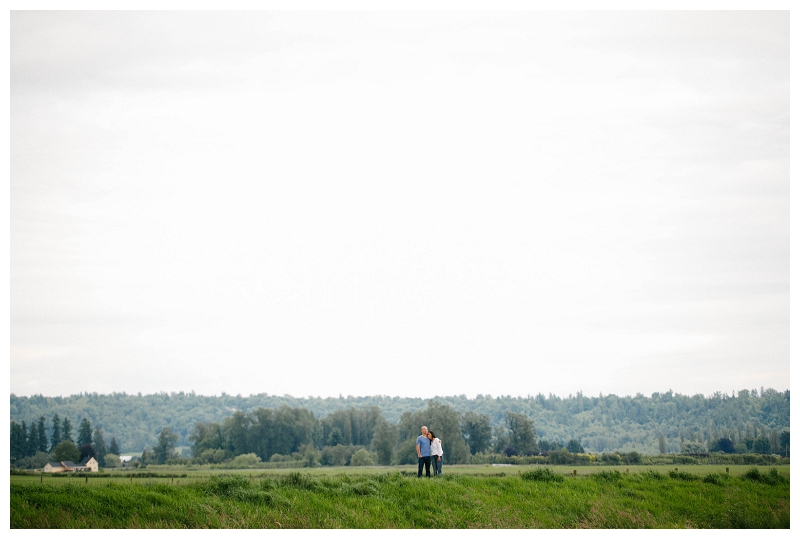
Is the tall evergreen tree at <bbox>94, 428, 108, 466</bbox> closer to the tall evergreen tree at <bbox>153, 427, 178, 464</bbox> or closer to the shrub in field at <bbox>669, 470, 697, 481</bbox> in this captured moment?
the tall evergreen tree at <bbox>153, 427, 178, 464</bbox>

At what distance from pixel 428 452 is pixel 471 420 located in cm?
4680

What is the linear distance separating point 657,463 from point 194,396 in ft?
319

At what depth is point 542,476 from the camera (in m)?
29.0

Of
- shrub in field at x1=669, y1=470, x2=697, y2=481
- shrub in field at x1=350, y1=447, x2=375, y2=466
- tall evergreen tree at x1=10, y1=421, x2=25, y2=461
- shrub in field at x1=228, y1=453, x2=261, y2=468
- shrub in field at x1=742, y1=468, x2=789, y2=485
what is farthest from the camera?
shrub in field at x1=350, y1=447, x2=375, y2=466

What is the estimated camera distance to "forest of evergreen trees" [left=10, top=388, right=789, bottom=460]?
66250mm

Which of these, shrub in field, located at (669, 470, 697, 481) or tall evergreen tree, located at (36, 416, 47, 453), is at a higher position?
shrub in field, located at (669, 470, 697, 481)

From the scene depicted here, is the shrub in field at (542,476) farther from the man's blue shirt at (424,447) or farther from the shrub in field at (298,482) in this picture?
the shrub in field at (298,482)

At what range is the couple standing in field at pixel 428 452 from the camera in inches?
1073

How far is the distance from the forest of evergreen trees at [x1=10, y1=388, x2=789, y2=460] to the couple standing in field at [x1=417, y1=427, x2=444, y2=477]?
27.0 m

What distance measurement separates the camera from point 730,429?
6412cm

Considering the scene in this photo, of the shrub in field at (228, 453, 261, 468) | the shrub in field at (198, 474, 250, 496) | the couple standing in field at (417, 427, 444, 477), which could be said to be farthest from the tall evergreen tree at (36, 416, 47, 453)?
the couple standing in field at (417, 427, 444, 477)

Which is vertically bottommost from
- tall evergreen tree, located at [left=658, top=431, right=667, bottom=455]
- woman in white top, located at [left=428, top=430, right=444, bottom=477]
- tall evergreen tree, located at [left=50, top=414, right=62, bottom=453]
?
tall evergreen tree, located at [left=658, top=431, right=667, bottom=455]
